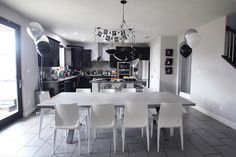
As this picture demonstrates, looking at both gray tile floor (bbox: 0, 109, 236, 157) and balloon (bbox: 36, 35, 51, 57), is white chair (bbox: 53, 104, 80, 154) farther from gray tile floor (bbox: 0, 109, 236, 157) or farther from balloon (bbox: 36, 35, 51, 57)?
balloon (bbox: 36, 35, 51, 57)

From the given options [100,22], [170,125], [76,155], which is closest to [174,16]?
[100,22]

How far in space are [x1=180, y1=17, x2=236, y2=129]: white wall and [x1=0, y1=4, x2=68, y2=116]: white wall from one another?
507 centimetres

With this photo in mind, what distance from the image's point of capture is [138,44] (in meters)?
9.34

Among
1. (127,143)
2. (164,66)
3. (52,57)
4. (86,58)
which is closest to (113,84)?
(52,57)

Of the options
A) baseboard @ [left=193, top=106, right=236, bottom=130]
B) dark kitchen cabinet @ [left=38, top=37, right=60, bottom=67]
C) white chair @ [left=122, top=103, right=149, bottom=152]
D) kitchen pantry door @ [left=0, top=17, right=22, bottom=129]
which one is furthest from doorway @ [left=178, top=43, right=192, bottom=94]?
kitchen pantry door @ [left=0, top=17, right=22, bottom=129]

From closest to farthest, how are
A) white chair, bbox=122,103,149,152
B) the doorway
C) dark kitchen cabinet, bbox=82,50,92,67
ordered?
white chair, bbox=122,103,149,152 < the doorway < dark kitchen cabinet, bbox=82,50,92,67

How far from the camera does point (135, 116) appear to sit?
8.54ft

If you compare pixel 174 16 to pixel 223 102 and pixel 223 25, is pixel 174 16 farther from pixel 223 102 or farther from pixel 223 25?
pixel 223 102

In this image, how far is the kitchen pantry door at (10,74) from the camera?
3855mm

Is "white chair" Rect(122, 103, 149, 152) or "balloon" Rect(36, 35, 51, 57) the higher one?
"balloon" Rect(36, 35, 51, 57)

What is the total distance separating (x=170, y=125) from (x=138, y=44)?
7219 mm

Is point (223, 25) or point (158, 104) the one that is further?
point (223, 25)

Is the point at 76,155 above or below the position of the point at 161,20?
below

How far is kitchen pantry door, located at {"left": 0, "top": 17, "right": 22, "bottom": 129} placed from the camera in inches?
152
